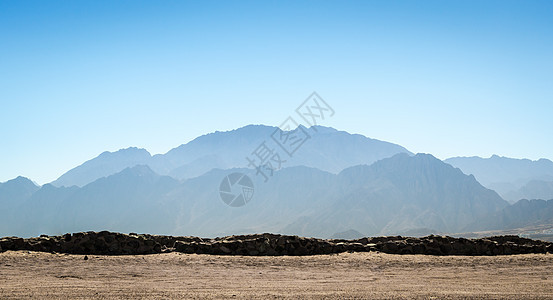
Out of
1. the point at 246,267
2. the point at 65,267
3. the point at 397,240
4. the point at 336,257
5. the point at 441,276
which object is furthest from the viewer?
the point at 397,240

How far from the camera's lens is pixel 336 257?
24312 millimetres

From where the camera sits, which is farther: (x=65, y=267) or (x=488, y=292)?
(x=65, y=267)

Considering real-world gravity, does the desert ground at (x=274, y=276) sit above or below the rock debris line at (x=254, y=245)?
below

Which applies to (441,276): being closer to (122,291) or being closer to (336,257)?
(336,257)

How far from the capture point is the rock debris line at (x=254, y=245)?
2491 cm

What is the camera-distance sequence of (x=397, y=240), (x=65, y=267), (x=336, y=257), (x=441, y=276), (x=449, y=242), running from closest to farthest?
(x=441, y=276) < (x=65, y=267) < (x=336, y=257) < (x=449, y=242) < (x=397, y=240)

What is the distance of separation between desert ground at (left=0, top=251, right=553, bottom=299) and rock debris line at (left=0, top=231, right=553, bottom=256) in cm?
138

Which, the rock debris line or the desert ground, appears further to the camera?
the rock debris line

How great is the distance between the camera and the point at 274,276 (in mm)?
19484

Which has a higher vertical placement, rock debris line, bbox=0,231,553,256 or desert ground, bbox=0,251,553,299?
rock debris line, bbox=0,231,553,256

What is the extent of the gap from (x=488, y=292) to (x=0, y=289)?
16054mm

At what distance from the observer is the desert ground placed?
49.5 ft

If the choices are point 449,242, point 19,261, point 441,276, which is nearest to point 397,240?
point 449,242

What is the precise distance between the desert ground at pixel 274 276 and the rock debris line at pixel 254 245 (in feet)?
4.54
